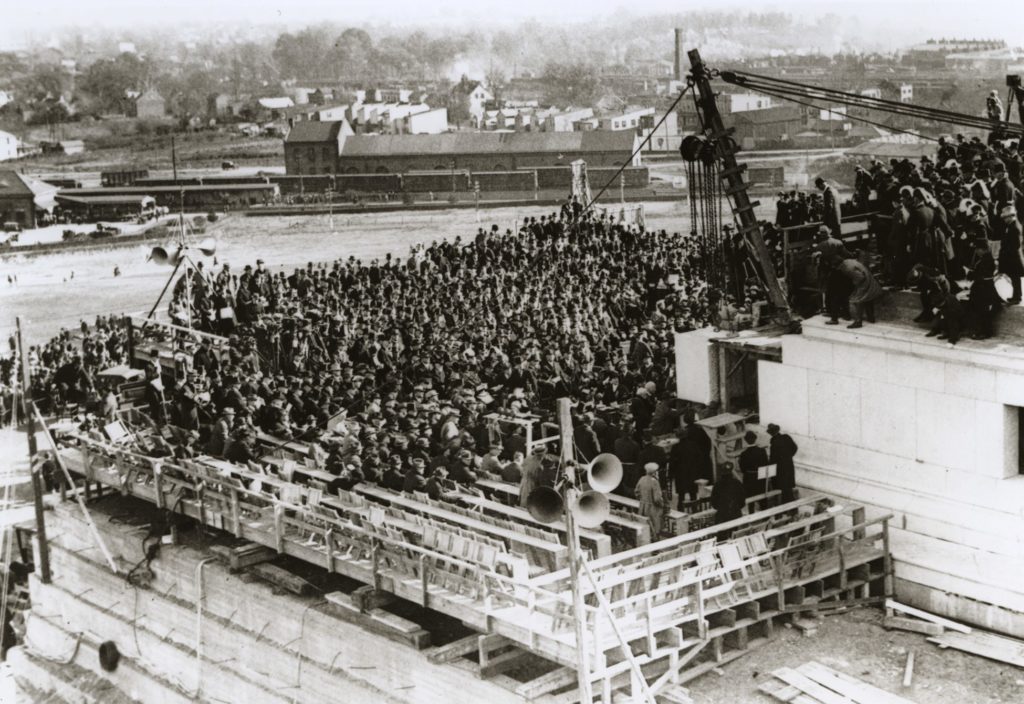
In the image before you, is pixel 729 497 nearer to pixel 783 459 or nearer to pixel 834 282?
pixel 783 459

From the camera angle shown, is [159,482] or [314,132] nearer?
[159,482]

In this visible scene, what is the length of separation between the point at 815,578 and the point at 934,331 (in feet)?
12.4

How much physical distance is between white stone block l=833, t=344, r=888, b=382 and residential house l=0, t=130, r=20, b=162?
3961cm

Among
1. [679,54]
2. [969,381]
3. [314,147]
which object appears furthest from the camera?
[314,147]

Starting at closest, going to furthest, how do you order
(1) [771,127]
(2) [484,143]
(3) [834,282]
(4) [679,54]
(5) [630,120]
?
(3) [834,282] → (4) [679,54] → (5) [630,120] → (2) [484,143] → (1) [771,127]

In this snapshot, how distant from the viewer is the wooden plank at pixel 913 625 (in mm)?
14501

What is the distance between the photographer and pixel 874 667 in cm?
1370

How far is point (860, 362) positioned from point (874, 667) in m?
4.53

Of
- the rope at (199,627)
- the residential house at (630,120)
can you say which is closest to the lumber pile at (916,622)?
the rope at (199,627)

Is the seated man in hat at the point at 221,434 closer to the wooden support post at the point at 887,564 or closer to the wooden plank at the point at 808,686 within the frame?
the wooden plank at the point at 808,686

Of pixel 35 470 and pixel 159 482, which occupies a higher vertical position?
pixel 159 482

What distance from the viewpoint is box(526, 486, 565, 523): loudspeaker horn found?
1124cm

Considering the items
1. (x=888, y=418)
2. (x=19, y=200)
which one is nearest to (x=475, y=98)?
(x=19, y=200)

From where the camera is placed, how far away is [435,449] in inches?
704
